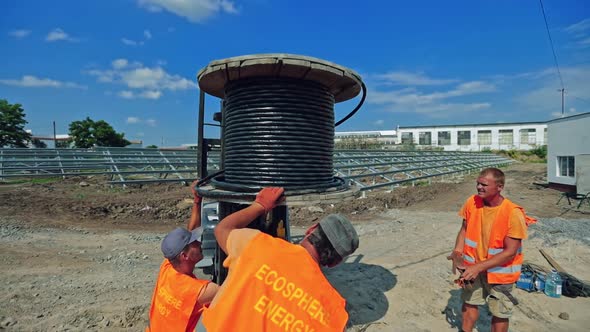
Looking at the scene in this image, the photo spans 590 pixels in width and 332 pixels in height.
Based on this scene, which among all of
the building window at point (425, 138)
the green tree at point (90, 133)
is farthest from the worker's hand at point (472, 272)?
the building window at point (425, 138)

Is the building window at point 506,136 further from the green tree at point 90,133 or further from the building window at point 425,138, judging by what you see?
the green tree at point 90,133

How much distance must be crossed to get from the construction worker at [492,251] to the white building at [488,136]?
55.5 m

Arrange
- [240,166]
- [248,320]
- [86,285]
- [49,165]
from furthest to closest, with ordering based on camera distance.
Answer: [49,165] < [86,285] < [240,166] < [248,320]

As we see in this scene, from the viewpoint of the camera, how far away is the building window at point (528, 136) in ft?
182

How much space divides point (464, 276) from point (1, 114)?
4564 cm

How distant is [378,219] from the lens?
1000cm

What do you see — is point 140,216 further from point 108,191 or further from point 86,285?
point 86,285

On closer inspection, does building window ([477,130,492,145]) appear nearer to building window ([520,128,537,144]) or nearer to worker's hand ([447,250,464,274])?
building window ([520,128,537,144])

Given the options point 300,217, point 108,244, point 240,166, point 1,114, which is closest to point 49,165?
point 108,244

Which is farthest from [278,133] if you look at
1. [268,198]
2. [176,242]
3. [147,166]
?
[147,166]

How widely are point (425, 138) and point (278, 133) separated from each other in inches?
2498

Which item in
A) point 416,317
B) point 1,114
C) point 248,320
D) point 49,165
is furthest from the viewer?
point 1,114

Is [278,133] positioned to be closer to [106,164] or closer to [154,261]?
[154,261]

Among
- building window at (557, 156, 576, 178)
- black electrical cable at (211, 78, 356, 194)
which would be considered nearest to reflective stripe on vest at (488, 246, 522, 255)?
black electrical cable at (211, 78, 356, 194)
